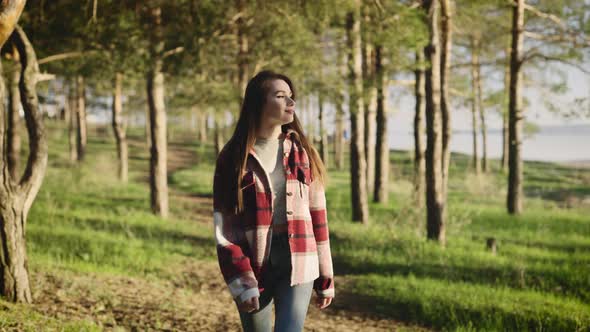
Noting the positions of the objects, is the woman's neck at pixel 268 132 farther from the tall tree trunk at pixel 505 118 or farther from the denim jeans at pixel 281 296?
the tall tree trunk at pixel 505 118

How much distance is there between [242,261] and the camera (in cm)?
252

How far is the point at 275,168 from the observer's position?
271cm

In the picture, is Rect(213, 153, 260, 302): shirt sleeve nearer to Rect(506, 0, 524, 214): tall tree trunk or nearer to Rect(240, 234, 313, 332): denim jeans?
Rect(240, 234, 313, 332): denim jeans

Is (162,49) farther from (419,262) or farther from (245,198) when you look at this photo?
(245,198)

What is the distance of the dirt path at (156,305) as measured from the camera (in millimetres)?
5289

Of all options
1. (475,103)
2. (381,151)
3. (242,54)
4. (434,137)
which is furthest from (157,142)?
(475,103)

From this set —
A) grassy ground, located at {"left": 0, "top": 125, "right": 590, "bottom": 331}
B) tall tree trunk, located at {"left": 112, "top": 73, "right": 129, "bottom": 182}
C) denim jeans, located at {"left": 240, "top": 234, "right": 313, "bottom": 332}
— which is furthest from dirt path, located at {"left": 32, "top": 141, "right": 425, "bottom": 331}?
tall tree trunk, located at {"left": 112, "top": 73, "right": 129, "bottom": 182}

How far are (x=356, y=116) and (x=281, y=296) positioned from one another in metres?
10.4

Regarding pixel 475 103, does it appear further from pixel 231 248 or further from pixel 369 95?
pixel 231 248

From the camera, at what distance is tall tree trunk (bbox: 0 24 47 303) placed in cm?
493

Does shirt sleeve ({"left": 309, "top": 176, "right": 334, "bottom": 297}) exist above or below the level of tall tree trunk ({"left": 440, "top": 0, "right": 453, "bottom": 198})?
below

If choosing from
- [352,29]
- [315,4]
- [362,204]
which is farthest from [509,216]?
[315,4]

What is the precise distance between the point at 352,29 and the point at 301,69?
10.2 feet

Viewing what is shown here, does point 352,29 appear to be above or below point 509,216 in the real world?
above
